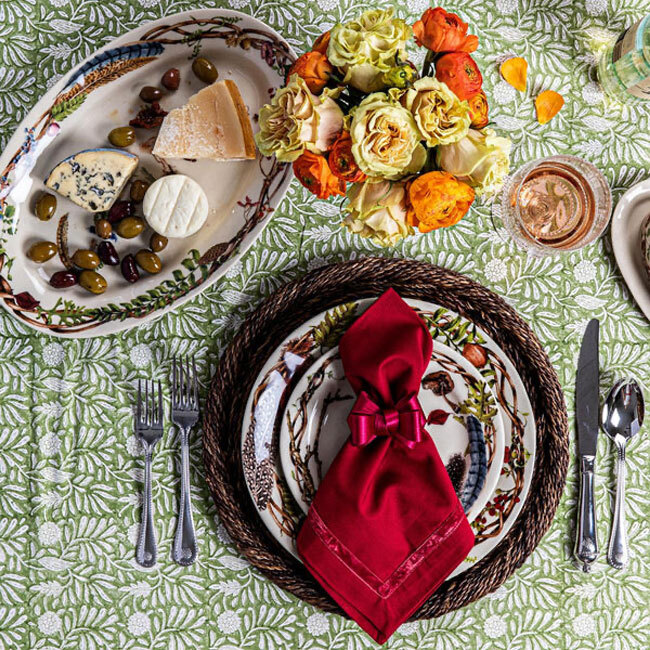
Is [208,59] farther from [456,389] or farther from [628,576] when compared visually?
[628,576]

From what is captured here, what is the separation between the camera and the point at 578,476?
0.92 metres

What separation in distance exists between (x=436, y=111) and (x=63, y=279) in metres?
0.56

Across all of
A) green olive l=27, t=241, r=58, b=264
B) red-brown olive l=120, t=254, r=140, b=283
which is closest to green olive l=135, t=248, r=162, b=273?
red-brown olive l=120, t=254, r=140, b=283

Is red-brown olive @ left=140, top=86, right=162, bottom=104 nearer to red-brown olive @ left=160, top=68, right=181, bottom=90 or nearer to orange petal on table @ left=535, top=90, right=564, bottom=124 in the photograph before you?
red-brown olive @ left=160, top=68, right=181, bottom=90

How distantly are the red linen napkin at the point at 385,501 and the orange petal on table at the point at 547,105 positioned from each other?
344mm

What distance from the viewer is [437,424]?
88 centimetres

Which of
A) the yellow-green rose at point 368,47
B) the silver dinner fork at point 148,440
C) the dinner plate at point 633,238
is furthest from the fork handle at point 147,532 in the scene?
the dinner plate at point 633,238

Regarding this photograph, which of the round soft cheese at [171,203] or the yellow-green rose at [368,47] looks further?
the round soft cheese at [171,203]

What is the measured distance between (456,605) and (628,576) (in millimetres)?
270

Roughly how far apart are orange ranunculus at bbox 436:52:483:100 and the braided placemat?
322mm

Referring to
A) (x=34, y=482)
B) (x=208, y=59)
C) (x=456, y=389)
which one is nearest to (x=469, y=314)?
(x=456, y=389)

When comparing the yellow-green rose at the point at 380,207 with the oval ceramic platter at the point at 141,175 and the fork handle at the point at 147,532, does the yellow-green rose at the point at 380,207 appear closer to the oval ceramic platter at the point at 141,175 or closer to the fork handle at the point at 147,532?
the oval ceramic platter at the point at 141,175

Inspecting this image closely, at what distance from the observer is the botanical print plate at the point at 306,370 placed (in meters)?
0.85

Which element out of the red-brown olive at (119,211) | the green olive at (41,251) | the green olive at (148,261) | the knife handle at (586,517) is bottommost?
the knife handle at (586,517)
